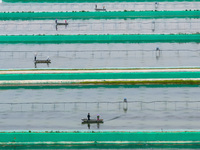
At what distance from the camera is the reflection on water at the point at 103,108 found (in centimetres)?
6650

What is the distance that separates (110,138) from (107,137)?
337 mm

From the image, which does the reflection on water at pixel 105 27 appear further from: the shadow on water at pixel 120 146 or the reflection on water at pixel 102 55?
the shadow on water at pixel 120 146

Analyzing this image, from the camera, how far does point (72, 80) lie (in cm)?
7994

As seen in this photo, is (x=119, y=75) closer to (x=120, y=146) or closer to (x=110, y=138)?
(x=110, y=138)

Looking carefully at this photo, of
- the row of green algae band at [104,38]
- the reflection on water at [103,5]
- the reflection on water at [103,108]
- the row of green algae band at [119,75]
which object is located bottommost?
the reflection on water at [103,108]

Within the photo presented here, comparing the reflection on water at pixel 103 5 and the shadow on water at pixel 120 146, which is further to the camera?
the reflection on water at pixel 103 5

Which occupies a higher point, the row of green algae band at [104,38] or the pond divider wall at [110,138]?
the row of green algae band at [104,38]

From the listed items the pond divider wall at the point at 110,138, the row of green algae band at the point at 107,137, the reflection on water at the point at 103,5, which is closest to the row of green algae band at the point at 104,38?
the reflection on water at the point at 103,5

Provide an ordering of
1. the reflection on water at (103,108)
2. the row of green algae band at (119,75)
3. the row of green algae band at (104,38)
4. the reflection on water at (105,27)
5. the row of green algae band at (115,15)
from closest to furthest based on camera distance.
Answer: the reflection on water at (103,108) → the row of green algae band at (119,75) → the row of green algae band at (104,38) → the reflection on water at (105,27) → the row of green algae band at (115,15)

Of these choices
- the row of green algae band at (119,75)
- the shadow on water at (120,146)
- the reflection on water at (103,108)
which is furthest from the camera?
the row of green algae band at (119,75)

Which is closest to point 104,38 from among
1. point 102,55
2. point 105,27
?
point 105,27

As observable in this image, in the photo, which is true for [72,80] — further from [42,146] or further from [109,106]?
[42,146]

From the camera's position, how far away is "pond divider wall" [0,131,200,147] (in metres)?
62.4

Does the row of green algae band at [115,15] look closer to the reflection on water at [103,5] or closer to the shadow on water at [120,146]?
the reflection on water at [103,5]
